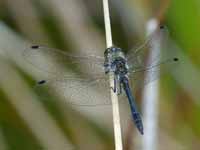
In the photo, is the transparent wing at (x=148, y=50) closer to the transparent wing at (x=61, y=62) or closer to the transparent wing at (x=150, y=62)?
the transparent wing at (x=150, y=62)

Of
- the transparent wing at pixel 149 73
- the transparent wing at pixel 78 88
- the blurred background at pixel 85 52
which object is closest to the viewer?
the transparent wing at pixel 78 88

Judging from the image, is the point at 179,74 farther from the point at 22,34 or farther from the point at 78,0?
the point at 22,34

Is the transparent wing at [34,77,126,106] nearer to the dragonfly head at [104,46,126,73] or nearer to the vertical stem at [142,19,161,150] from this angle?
the dragonfly head at [104,46,126,73]

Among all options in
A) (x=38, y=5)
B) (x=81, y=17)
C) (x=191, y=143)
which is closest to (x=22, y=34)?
(x=38, y=5)

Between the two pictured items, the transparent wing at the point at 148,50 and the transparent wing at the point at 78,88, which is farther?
the transparent wing at the point at 148,50

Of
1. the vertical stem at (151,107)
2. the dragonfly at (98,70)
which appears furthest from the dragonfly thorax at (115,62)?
the vertical stem at (151,107)

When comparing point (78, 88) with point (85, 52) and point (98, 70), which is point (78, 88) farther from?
point (85, 52)

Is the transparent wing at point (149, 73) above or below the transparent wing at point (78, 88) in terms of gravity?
above
